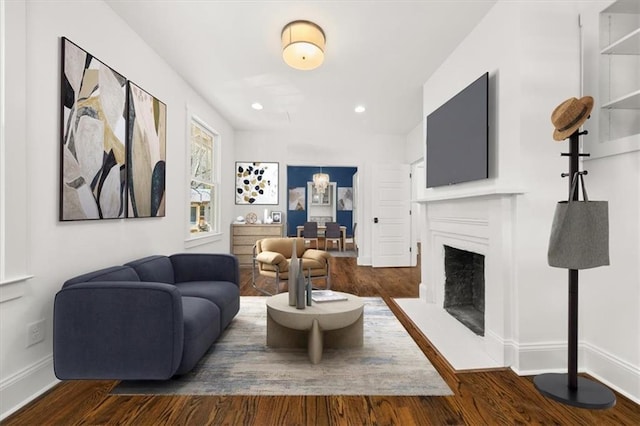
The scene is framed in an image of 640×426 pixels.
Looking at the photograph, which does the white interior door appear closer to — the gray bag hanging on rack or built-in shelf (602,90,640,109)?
built-in shelf (602,90,640,109)

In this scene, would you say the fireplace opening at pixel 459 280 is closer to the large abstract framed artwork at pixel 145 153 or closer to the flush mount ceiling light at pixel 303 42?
the flush mount ceiling light at pixel 303 42

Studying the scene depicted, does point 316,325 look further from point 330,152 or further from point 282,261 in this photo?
point 330,152

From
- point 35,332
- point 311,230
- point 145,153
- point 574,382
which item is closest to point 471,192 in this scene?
point 574,382

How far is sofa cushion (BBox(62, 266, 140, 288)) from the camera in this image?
205cm

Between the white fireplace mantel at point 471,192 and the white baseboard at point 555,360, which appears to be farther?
the white fireplace mantel at point 471,192

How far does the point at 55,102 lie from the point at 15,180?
0.59 metres

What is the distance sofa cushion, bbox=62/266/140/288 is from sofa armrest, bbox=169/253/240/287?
665 millimetres

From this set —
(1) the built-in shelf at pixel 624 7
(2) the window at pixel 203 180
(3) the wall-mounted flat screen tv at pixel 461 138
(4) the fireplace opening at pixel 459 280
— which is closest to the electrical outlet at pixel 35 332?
(2) the window at pixel 203 180

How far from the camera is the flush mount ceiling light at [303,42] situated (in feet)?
→ 9.37

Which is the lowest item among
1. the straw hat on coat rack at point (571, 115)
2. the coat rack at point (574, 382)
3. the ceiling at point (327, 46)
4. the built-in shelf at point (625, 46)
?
the coat rack at point (574, 382)

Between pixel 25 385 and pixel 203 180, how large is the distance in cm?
359

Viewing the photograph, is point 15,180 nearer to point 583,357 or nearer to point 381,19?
point 381,19

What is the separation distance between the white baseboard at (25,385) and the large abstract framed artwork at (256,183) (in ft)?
15.9

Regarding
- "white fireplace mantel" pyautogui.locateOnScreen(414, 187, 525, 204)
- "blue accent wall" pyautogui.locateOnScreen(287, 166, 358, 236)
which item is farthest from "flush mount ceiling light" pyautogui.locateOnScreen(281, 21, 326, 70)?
"blue accent wall" pyautogui.locateOnScreen(287, 166, 358, 236)
